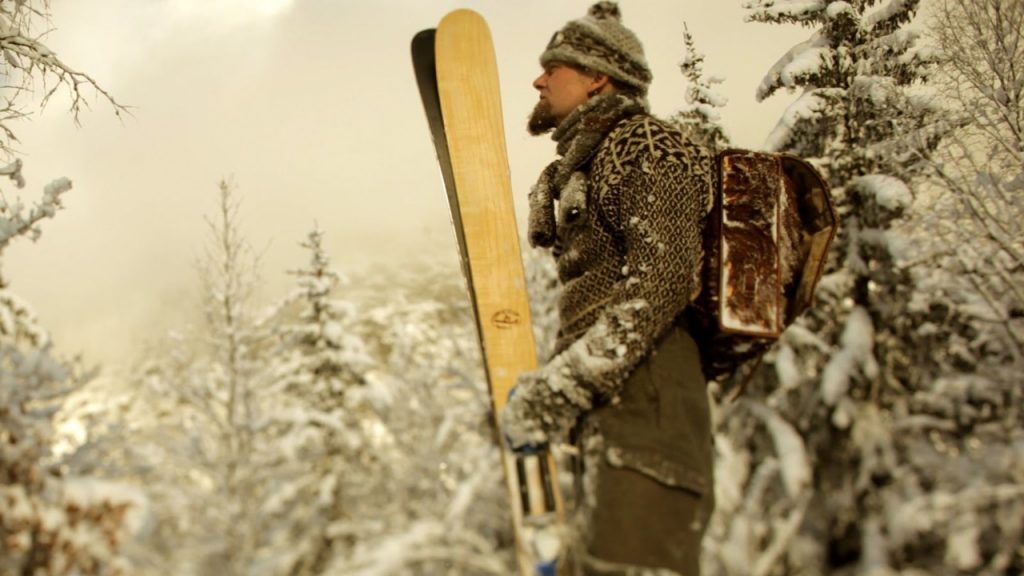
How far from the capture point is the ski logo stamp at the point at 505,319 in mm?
2307

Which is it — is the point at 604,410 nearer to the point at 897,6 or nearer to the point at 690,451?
the point at 690,451

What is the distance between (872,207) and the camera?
882 cm

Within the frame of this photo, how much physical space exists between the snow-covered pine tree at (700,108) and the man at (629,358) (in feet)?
28.5

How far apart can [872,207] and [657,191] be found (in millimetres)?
8779

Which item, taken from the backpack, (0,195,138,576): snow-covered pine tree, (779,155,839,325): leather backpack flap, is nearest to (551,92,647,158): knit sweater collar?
the backpack

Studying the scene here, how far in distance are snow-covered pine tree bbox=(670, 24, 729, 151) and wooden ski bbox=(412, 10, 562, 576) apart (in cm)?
788

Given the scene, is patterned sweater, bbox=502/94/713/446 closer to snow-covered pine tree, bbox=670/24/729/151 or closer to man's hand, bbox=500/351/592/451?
man's hand, bbox=500/351/592/451

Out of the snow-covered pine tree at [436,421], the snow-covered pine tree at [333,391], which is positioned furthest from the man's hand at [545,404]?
the snow-covered pine tree at [333,391]

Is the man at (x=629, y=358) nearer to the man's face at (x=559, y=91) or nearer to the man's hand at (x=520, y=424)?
the man's hand at (x=520, y=424)

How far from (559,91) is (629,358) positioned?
1082mm

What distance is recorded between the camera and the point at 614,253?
1743 mm

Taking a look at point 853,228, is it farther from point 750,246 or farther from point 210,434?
point 210,434

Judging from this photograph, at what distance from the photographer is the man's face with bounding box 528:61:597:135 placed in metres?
2.09

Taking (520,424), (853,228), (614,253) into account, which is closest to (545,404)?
(520,424)
